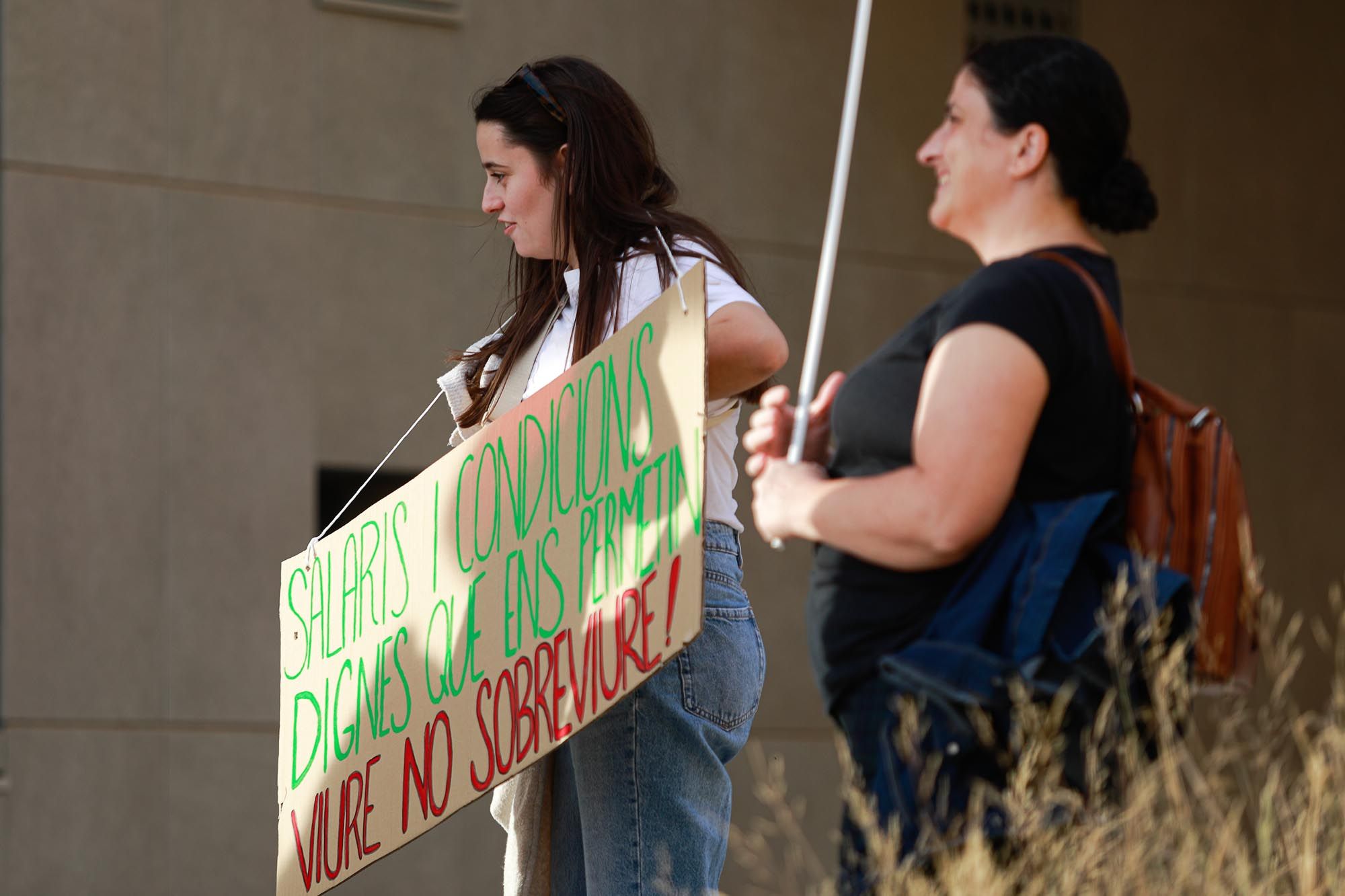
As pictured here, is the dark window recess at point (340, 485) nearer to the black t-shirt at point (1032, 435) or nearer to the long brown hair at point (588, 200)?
the long brown hair at point (588, 200)

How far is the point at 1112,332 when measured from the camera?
6.89 feet

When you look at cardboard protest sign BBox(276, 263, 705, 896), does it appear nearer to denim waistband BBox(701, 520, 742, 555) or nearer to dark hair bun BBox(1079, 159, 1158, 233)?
denim waistband BBox(701, 520, 742, 555)

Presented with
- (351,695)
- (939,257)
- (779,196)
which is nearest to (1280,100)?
(939,257)

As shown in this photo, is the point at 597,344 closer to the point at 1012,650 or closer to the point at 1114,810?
the point at 1012,650

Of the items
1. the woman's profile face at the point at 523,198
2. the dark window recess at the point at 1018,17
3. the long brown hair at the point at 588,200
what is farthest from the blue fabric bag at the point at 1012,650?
the dark window recess at the point at 1018,17

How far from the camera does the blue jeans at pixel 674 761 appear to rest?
272 centimetres

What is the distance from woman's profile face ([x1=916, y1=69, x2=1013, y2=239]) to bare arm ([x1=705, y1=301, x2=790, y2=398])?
479mm

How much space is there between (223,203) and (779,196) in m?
2.46

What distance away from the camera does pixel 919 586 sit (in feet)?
6.91

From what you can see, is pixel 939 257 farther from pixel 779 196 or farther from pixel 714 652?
pixel 714 652

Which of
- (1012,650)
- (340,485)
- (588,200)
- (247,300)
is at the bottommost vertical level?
(1012,650)

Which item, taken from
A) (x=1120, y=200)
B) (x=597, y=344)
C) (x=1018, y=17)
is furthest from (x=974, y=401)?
(x=1018, y=17)

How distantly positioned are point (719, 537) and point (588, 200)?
0.57m

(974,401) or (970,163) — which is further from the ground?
(970,163)
